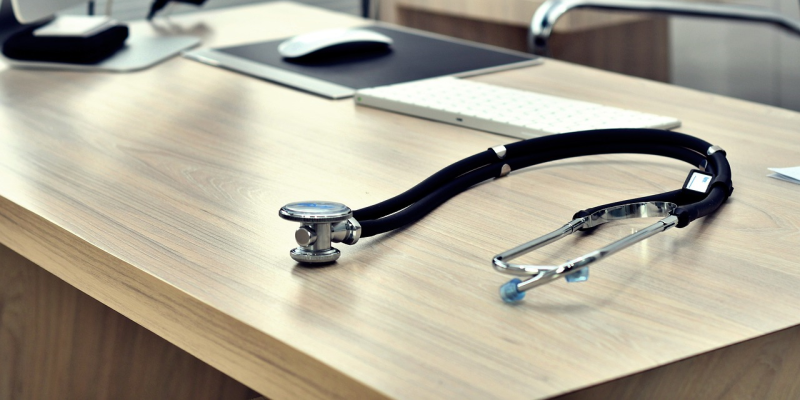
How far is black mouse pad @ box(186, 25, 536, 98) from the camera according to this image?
1.06 m

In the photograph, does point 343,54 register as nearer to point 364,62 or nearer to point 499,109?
point 364,62

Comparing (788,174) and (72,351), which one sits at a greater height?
(788,174)

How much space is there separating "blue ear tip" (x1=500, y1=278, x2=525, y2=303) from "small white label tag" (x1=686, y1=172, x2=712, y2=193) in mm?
222

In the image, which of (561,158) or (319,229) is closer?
(319,229)

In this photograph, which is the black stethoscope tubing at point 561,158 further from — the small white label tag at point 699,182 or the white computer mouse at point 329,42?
the white computer mouse at point 329,42

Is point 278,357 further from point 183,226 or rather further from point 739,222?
point 739,222

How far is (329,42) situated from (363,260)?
68cm

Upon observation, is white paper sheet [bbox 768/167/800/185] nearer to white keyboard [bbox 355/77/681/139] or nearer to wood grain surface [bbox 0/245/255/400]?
white keyboard [bbox 355/77/681/139]

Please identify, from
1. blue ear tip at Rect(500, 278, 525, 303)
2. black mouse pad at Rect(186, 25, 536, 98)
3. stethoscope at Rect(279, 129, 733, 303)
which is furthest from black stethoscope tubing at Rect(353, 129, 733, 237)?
black mouse pad at Rect(186, 25, 536, 98)

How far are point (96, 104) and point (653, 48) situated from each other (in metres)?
2.06

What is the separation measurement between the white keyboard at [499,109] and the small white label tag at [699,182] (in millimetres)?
187

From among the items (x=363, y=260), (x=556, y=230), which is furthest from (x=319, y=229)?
(x=556, y=230)

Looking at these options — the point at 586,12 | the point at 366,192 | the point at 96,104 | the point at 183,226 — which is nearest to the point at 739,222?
the point at 366,192

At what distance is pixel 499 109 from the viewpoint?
89 centimetres
